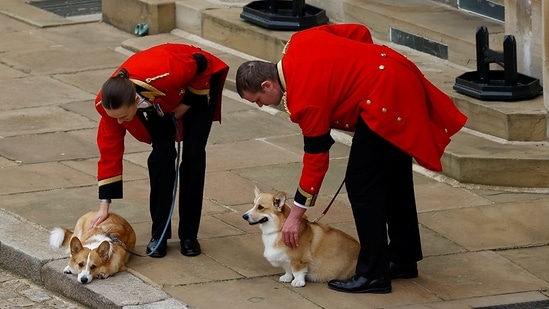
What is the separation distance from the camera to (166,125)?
7.48 m

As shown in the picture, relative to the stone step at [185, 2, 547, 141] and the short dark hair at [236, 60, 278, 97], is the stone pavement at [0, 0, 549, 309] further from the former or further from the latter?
the short dark hair at [236, 60, 278, 97]

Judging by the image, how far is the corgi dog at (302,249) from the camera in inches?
283

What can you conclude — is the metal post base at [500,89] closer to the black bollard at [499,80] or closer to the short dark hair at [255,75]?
the black bollard at [499,80]

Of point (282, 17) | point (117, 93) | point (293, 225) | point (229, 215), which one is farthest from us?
point (282, 17)

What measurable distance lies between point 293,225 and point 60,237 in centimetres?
156

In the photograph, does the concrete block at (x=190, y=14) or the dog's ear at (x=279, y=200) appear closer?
the dog's ear at (x=279, y=200)

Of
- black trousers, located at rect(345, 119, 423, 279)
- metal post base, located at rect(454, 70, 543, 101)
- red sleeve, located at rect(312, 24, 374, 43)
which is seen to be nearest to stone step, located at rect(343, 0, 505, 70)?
metal post base, located at rect(454, 70, 543, 101)

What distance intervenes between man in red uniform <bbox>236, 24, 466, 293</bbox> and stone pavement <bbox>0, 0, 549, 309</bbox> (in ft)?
1.27

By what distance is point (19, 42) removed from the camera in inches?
531

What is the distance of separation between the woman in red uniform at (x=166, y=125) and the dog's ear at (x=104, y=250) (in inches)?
12.4

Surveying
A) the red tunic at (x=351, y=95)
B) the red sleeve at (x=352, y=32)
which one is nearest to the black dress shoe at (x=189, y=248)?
the red tunic at (x=351, y=95)

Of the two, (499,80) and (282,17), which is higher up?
(499,80)

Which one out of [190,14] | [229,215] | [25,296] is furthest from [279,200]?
[190,14]

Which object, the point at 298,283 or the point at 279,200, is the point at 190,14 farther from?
the point at 298,283
